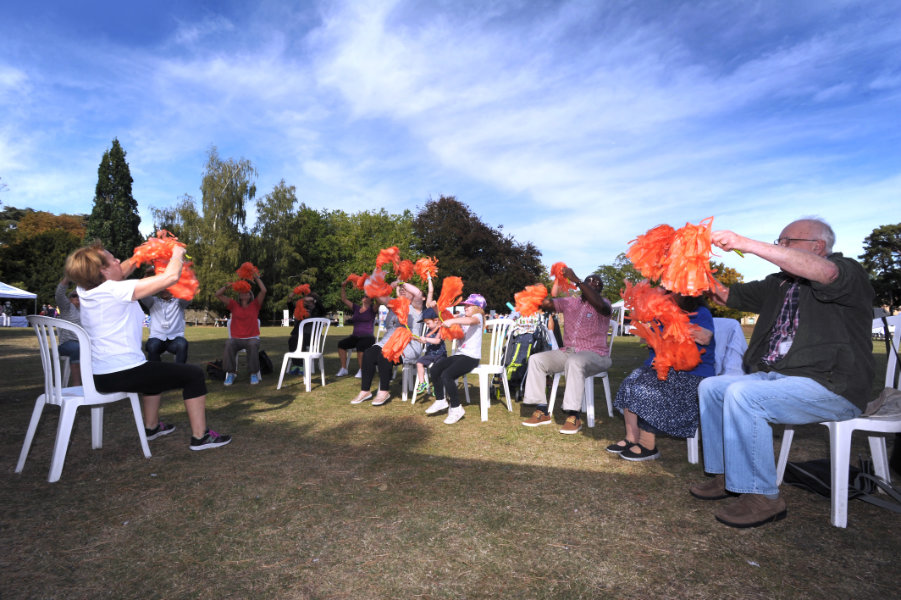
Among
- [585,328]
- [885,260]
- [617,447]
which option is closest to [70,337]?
[585,328]

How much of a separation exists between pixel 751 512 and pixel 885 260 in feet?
180

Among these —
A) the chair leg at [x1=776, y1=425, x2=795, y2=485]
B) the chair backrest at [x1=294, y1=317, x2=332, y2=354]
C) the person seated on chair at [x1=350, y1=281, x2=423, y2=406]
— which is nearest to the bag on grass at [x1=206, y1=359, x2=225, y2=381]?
the chair backrest at [x1=294, y1=317, x2=332, y2=354]

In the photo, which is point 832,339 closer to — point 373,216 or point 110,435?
point 110,435

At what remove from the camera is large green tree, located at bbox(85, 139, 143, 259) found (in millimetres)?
40656

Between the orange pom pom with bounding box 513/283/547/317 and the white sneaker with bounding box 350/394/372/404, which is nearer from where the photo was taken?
the orange pom pom with bounding box 513/283/547/317

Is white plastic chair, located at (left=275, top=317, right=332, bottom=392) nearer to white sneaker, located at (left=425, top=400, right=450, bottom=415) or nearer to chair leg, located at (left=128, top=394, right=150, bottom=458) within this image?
white sneaker, located at (left=425, top=400, right=450, bottom=415)

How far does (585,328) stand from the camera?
5.36 m

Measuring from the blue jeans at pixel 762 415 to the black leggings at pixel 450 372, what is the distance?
3.19 metres

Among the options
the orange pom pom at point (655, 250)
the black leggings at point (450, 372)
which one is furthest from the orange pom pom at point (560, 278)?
the orange pom pom at point (655, 250)

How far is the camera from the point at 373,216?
48.2m

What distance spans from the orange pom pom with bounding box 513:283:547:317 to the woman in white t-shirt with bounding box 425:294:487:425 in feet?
1.93

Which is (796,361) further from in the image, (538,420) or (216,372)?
(216,372)

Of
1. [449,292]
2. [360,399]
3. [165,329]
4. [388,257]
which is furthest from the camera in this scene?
[388,257]

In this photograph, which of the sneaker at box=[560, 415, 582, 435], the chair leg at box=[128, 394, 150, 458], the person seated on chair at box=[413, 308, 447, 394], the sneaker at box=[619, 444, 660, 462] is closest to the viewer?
the chair leg at box=[128, 394, 150, 458]
